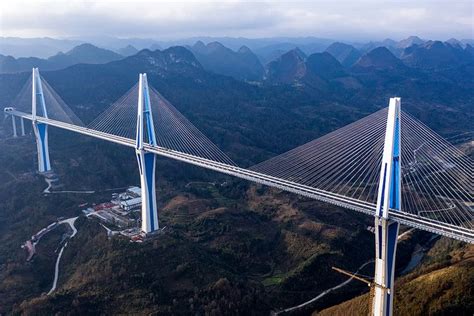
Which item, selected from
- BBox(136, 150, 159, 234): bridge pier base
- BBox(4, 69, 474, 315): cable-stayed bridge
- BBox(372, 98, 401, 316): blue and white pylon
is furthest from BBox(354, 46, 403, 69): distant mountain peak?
BBox(372, 98, 401, 316): blue and white pylon

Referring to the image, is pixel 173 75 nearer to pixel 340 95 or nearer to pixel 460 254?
pixel 340 95

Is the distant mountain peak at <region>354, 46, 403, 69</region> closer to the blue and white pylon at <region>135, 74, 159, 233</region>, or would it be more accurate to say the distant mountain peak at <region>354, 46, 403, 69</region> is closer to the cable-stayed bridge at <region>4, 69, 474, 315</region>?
the cable-stayed bridge at <region>4, 69, 474, 315</region>

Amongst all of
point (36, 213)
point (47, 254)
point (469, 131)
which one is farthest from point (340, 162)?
point (469, 131)

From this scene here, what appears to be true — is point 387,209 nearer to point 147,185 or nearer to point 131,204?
point 147,185

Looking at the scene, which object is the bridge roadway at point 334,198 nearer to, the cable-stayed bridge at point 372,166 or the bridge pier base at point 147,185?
the cable-stayed bridge at point 372,166

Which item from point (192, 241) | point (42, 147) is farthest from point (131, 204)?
point (42, 147)

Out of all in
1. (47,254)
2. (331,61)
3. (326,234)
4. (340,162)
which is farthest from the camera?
(331,61)
